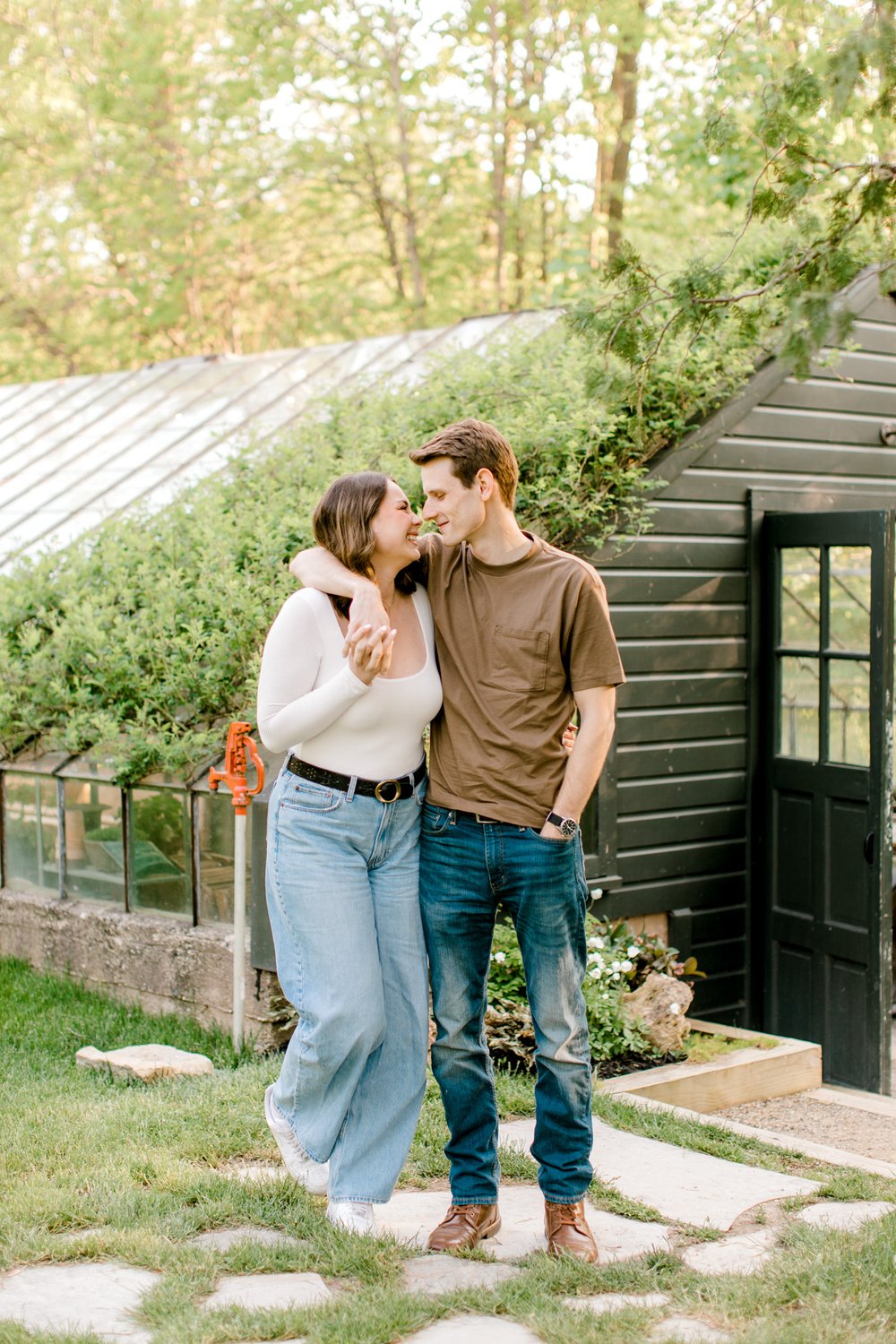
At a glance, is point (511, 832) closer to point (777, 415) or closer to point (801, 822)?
point (801, 822)

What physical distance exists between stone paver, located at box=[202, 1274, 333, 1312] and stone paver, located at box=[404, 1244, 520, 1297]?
21 cm

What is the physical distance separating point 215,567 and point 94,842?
1486 millimetres

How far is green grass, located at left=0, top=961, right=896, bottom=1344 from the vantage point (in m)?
2.85

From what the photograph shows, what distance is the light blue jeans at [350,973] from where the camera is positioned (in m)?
3.25

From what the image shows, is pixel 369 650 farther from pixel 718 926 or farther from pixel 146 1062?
pixel 718 926

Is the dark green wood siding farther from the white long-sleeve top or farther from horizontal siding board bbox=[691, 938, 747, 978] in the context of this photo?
the white long-sleeve top

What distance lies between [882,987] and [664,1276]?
3.94 metres

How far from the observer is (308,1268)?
317 centimetres

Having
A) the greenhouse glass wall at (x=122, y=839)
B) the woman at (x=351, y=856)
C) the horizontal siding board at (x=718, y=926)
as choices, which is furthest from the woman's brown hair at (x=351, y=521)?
the horizontal siding board at (x=718, y=926)

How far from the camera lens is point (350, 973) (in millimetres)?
3236

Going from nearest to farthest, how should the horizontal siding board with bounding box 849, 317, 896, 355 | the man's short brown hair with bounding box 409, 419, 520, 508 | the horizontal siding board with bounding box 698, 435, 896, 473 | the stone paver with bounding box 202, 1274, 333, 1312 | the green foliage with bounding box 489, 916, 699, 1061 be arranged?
the stone paver with bounding box 202, 1274, 333, 1312 < the man's short brown hair with bounding box 409, 419, 520, 508 < the green foliage with bounding box 489, 916, 699, 1061 < the horizontal siding board with bounding box 698, 435, 896, 473 < the horizontal siding board with bounding box 849, 317, 896, 355

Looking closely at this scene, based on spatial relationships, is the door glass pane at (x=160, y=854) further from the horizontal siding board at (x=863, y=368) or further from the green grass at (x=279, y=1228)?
the horizontal siding board at (x=863, y=368)

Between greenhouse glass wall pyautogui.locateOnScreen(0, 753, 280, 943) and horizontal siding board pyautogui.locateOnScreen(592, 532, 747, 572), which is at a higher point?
horizontal siding board pyautogui.locateOnScreen(592, 532, 747, 572)

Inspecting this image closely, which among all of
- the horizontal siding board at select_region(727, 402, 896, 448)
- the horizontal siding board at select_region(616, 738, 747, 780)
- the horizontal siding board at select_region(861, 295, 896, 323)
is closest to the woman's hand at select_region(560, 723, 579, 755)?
the horizontal siding board at select_region(616, 738, 747, 780)
